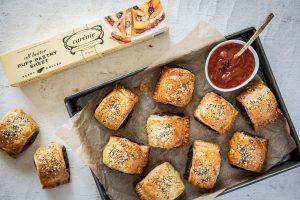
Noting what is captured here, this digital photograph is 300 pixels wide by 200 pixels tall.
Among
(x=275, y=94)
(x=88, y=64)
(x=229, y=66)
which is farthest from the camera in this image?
(x=88, y=64)

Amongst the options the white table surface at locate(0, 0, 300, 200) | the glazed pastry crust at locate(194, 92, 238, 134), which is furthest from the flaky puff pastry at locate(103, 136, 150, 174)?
the glazed pastry crust at locate(194, 92, 238, 134)

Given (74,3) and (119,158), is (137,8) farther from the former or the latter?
(119,158)

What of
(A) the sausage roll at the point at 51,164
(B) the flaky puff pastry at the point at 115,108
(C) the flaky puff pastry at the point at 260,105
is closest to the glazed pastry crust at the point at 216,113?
(C) the flaky puff pastry at the point at 260,105

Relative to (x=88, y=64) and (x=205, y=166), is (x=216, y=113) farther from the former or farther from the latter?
(x=88, y=64)

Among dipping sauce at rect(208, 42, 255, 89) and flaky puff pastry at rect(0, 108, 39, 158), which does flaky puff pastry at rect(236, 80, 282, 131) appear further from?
flaky puff pastry at rect(0, 108, 39, 158)

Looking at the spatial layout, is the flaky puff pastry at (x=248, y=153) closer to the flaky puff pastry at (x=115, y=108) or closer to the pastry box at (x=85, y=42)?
the flaky puff pastry at (x=115, y=108)

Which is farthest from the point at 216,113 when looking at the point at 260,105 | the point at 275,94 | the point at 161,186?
the point at 161,186

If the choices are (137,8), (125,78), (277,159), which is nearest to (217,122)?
(277,159)
